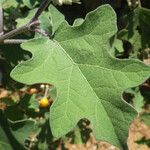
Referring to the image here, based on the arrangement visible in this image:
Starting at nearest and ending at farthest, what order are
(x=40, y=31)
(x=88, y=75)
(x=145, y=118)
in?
(x=88, y=75)
(x=40, y=31)
(x=145, y=118)

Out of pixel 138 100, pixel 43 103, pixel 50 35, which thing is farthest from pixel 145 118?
pixel 50 35

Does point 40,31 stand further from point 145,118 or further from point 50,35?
point 145,118

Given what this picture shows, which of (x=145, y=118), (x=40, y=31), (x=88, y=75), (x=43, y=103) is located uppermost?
(x=40, y=31)

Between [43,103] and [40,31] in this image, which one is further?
[43,103]

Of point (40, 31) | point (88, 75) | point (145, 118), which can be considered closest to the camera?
point (88, 75)

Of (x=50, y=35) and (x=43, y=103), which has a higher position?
(x=50, y=35)

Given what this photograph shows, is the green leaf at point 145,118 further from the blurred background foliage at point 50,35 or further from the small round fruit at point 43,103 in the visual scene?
the small round fruit at point 43,103

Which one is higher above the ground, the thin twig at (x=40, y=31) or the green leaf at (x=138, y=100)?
the thin twig at (x=40, y=31)

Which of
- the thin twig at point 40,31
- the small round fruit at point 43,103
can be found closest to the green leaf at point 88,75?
the thin twig at point 40,31

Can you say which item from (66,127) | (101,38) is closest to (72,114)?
(66,127)
